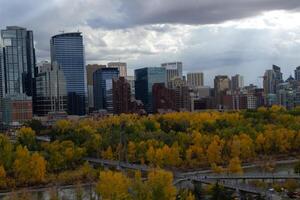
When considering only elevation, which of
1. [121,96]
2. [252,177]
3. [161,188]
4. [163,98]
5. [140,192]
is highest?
[121,96]

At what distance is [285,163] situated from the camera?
120ft

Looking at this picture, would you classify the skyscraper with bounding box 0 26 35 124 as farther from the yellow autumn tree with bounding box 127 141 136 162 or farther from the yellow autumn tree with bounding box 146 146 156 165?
the yellow autumn tree with bounding box 146 146 156 165

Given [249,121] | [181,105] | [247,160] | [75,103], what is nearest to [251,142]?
[247,160]

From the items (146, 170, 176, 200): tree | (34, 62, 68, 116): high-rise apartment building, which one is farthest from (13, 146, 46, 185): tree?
(34, 62, 68, 116): high-rise apartment building

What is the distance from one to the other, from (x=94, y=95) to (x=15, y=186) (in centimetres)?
7370

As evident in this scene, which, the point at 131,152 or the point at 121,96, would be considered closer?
the point at 131,152

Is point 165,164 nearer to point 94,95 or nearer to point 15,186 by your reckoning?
point 15,186

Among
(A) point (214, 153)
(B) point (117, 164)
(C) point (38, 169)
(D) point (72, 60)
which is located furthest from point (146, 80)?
(C) point (38, 169)

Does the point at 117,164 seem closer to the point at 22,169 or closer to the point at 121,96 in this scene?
the point at 22,169

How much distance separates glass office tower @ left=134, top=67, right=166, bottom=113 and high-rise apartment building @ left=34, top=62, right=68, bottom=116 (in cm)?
1077

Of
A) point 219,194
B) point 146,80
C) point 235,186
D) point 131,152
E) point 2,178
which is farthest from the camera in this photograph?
point 146,80

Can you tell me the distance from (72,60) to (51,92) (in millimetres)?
11865

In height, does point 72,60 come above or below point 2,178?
above

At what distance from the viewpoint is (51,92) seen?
9125 centimetres
